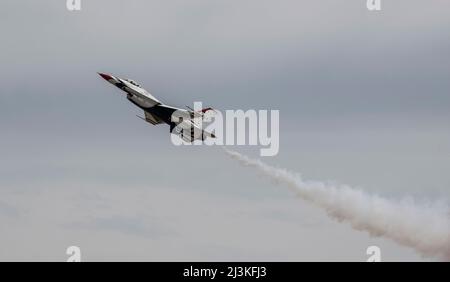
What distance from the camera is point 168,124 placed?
Answer: 119125 mm

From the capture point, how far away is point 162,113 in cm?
11912

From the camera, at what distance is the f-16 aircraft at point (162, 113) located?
115312 millimetres

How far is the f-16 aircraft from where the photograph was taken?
115 meters

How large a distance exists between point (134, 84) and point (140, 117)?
21.2ft

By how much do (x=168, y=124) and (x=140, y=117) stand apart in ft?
14.1

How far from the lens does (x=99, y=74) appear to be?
122875 millimetres
